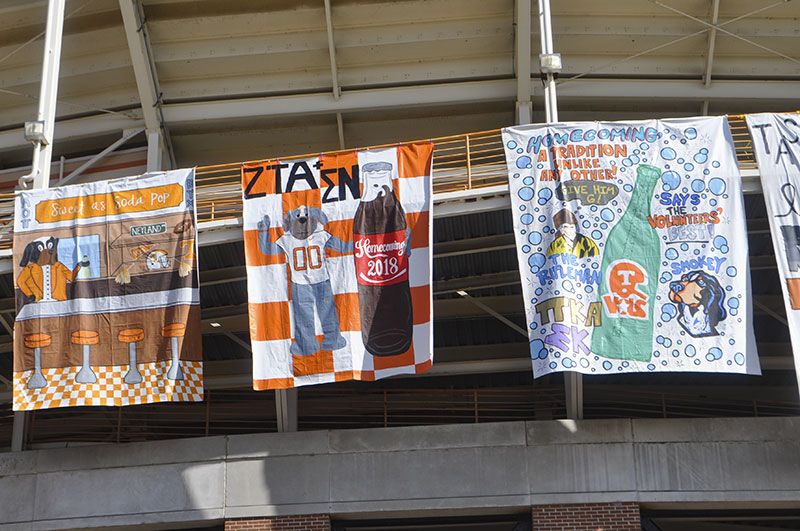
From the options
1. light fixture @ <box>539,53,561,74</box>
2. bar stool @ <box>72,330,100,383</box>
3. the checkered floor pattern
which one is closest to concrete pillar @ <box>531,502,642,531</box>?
the checkered floor pattern

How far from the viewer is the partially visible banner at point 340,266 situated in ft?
57.5

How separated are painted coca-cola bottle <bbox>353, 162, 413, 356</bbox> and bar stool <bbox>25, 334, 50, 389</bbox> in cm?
613

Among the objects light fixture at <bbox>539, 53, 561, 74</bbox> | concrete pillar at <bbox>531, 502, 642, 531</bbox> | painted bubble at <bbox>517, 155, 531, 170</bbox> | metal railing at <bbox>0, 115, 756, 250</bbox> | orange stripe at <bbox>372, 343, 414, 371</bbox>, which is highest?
light fixture at <bbox>539, 53, 561, 74</bbox>

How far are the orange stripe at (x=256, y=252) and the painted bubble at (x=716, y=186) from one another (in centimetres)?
793

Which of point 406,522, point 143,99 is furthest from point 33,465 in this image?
point 143,99

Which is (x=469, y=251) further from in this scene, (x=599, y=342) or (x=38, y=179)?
(x=38, y=179)

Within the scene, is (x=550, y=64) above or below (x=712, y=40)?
below

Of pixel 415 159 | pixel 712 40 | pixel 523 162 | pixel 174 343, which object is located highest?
pixel 712 40

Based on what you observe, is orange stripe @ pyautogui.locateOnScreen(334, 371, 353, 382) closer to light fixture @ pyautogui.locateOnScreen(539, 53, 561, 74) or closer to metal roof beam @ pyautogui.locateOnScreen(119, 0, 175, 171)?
light fixture @ pyautogui.locateOnScreen(539, 53, 561, 74)

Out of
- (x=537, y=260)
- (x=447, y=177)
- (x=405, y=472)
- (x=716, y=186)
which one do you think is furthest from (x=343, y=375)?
(x=716, y=186)

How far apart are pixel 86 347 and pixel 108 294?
3.54 feet

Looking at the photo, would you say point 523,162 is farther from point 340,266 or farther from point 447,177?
point 340,266

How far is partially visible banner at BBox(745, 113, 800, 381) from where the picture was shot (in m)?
16.8

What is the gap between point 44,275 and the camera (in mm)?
18719
